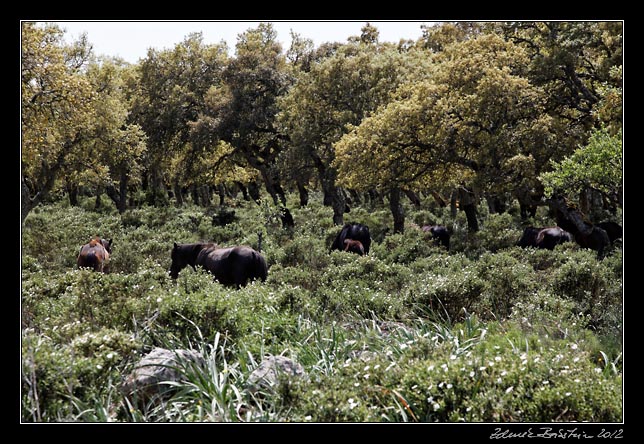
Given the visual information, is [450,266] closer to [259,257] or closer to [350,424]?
[259,257]

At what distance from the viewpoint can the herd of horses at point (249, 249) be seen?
15703 millimetres

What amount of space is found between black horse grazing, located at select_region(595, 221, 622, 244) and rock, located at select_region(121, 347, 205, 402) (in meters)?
19.0

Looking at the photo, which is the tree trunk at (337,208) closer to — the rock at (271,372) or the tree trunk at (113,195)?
the tree trunk at (113,195)

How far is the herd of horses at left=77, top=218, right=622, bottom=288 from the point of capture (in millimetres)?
15703

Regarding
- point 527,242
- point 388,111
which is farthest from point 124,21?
point 527,242

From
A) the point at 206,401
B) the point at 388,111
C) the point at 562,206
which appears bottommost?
the point at 206,401

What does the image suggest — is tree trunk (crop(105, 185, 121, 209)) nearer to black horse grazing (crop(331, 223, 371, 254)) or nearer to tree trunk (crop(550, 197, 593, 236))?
black horse grazing (crop(331, 223, 371, 254))

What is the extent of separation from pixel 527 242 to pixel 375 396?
59.9 ft

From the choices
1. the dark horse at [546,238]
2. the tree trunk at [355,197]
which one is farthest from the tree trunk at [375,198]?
the dark horse at [546,238]

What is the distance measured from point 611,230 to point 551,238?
7.10 feet

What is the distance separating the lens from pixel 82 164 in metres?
25.9

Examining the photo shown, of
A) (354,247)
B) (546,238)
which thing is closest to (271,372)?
(354,247)

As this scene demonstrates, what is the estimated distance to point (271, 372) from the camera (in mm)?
6441

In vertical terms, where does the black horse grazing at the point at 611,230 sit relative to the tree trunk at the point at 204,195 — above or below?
below
